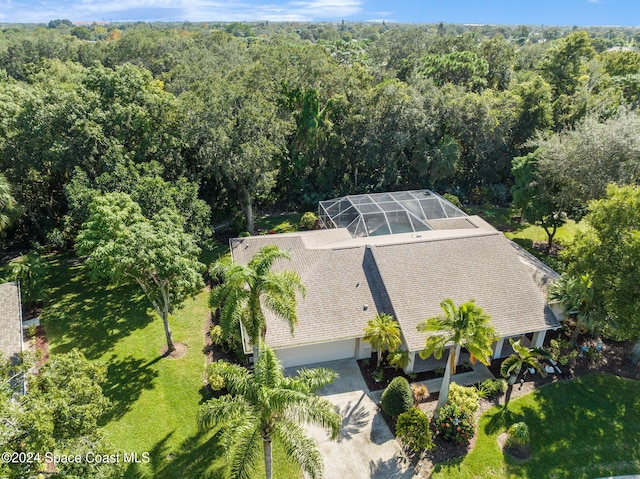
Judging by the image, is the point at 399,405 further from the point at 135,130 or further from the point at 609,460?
the point at 135,130

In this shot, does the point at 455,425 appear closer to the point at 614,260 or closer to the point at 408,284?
the point at 408,284

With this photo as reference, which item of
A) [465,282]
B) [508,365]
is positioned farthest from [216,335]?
[508,365]

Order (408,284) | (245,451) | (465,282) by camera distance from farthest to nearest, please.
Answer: (465,282), (408,284), (245,451)

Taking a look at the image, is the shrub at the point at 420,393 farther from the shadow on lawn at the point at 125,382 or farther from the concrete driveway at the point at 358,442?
the shadow on lawn at the point at 125,382

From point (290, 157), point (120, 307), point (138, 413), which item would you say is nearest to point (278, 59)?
point (290, 157)

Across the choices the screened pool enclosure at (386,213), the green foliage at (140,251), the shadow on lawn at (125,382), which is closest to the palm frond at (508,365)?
the screened pool enclosure at (386,213)

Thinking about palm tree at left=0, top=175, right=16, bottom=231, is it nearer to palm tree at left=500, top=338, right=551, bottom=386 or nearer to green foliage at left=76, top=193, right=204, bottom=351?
green foliage at left=76, top=193, right=204, bottom=351
